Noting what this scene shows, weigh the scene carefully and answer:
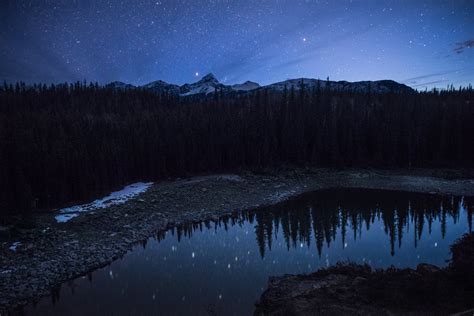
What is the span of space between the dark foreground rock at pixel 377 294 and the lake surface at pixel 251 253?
2.09m

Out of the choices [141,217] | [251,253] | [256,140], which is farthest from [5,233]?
[256,140]

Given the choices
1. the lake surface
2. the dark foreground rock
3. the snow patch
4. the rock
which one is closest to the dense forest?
the snow patch

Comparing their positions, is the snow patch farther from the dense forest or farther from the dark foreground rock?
the dark foreground rock

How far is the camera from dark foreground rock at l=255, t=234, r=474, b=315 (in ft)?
37.2

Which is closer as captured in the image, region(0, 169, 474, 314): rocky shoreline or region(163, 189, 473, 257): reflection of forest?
region(0, 169, 474, 314): rocky shoreline

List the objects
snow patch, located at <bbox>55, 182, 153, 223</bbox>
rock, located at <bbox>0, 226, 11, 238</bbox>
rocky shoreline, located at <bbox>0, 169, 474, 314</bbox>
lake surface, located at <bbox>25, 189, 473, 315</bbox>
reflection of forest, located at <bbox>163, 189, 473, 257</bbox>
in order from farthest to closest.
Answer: snow patch, located at <bbox>55, 182, 153, 223</bbox> < reflection of forest, located at <bbox>163, 189, 473, 257</bbox> < rock, located at <bbox>0, 226, 11, 238</bbox> < rocky shoreline, located at <bbox>0, 169, 474, 314</bbox> < lake surface, located at <bbox>25, 189, 473, 315</bbox>

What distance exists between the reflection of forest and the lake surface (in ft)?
0.36

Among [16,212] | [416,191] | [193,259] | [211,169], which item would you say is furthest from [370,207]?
[16,212]

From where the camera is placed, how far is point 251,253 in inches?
905

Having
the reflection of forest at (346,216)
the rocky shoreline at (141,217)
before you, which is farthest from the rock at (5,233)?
the reflection of forest at (346,216)

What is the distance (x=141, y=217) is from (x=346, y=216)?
22.5 meters

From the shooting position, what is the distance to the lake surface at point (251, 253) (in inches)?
622

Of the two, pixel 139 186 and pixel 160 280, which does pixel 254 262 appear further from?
pixel 139 186

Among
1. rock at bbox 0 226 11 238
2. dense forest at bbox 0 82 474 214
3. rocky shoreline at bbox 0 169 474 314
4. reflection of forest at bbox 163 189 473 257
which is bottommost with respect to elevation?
reflection of forest at bbox 163 189 473 257
